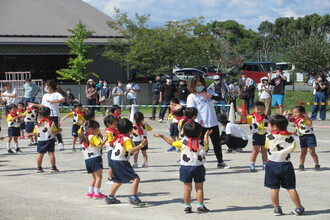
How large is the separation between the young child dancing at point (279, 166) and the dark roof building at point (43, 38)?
25.4 meters

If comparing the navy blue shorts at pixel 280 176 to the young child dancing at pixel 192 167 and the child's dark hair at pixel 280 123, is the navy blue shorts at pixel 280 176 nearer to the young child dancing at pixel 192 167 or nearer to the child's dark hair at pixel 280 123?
the child's dark hair at pixel 280 123

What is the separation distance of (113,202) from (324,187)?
3.50 m

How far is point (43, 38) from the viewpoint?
32.4 meters

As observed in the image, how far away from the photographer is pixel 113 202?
8.50m

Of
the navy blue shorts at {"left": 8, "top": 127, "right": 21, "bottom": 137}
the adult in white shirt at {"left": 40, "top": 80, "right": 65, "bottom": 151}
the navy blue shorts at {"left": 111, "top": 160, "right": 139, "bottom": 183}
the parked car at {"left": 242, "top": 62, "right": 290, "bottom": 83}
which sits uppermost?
the parked car at {"left": 242, "top": 62, "right": 290, "bottom": 83}

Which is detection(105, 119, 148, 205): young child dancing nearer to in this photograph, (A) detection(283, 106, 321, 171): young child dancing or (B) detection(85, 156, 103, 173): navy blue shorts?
(B) detection(85, 156, 103, 173): navy blue shorts

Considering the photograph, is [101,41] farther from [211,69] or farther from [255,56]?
[255,56]

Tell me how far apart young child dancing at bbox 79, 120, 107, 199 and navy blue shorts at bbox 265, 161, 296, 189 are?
2.71 m

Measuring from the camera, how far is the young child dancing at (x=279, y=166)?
24.6ft

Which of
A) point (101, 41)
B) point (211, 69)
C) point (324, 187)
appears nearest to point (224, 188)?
point (324, 187)

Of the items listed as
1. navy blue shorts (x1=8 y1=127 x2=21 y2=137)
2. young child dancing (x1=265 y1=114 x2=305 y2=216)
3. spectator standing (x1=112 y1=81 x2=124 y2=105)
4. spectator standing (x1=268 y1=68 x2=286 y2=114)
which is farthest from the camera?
spectator standing (x1=112 y1=81 x2=124 y2=105)

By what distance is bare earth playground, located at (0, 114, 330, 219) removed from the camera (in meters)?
7.82

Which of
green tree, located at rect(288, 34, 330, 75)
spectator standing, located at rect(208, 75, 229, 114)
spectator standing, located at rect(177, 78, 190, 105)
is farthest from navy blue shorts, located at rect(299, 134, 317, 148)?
green tree, located at rect(288, 34, 330, 75)

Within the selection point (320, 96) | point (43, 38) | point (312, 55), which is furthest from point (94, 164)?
point (312, 55)
